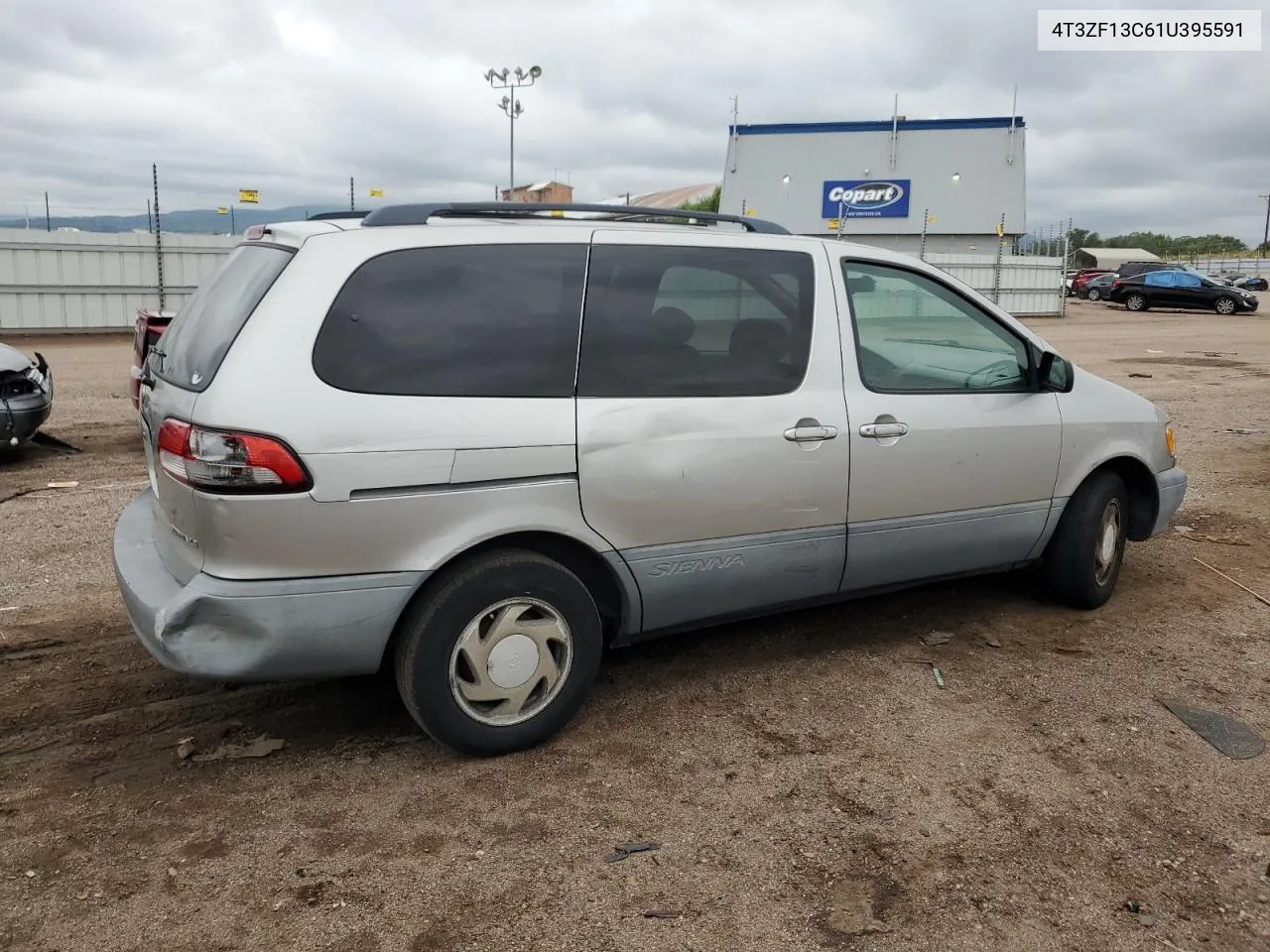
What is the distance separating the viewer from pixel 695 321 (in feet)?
12.7

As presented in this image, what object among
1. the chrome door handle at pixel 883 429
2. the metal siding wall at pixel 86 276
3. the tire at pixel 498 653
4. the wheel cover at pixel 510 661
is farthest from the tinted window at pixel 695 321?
the metal siding wall at pixel 86 276

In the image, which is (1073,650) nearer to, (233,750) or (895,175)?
(233,750)

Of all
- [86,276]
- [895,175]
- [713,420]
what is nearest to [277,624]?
[713,420]

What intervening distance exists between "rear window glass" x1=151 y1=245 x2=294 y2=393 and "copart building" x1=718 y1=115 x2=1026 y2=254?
3511 cm

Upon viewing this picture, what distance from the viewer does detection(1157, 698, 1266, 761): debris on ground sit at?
12.3 ft

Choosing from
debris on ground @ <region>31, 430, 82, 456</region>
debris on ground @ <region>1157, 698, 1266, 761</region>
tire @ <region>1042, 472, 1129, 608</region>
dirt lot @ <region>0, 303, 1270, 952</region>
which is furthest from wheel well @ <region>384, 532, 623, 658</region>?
debris on ground @ <region>31, 430, 82, 456</region>

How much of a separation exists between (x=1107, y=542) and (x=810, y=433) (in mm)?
2022

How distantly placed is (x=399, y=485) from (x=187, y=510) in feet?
2.14

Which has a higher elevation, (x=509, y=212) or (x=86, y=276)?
(x=86, y=276)

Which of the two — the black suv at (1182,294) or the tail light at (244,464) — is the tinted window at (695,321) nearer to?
the tail light at (244,464)

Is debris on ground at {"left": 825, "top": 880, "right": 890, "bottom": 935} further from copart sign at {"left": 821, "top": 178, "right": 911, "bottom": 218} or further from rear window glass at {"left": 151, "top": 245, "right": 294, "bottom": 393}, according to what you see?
copart sign at {"left": 821, "top": 178, "right": 911, "bottom": 218}

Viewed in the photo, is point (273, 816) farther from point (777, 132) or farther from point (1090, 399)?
point (777, 132)

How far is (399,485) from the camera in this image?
3.23m

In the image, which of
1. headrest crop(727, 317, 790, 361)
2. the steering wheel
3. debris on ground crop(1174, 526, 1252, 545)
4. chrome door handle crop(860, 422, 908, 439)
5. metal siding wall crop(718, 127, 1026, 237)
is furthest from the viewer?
metal siding wall crop(718, 127, 1026, 237)
